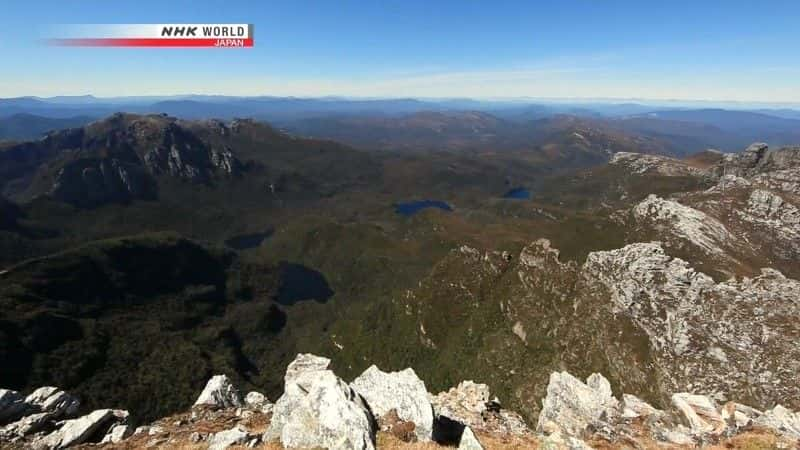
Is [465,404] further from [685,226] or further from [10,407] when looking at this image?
[685,226]

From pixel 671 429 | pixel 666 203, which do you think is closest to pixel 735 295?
pixel 666 203

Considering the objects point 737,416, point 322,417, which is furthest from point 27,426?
point 737,416

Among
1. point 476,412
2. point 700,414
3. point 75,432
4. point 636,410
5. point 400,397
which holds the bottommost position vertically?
point 636,410

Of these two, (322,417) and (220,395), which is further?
(220,395)

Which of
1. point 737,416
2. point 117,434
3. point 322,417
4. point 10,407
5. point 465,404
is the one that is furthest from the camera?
point 465,404

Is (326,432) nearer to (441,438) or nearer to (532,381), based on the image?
(441,438)

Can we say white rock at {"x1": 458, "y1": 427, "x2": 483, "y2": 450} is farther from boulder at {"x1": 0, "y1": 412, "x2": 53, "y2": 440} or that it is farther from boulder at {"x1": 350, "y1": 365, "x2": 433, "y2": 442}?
boulder at {"x1": 0, "y1": 412, "x2": 53, "y2": 440}

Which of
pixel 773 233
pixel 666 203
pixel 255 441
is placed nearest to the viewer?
pixel 255 441

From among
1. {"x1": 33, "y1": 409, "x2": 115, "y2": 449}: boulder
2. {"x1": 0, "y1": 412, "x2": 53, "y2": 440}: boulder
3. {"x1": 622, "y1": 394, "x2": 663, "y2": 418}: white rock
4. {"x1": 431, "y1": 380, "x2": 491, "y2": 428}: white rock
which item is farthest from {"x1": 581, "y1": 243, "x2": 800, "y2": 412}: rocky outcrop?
{"x1": 0, "y1": 412, "x2": 53, "y2": 440}: boulder
